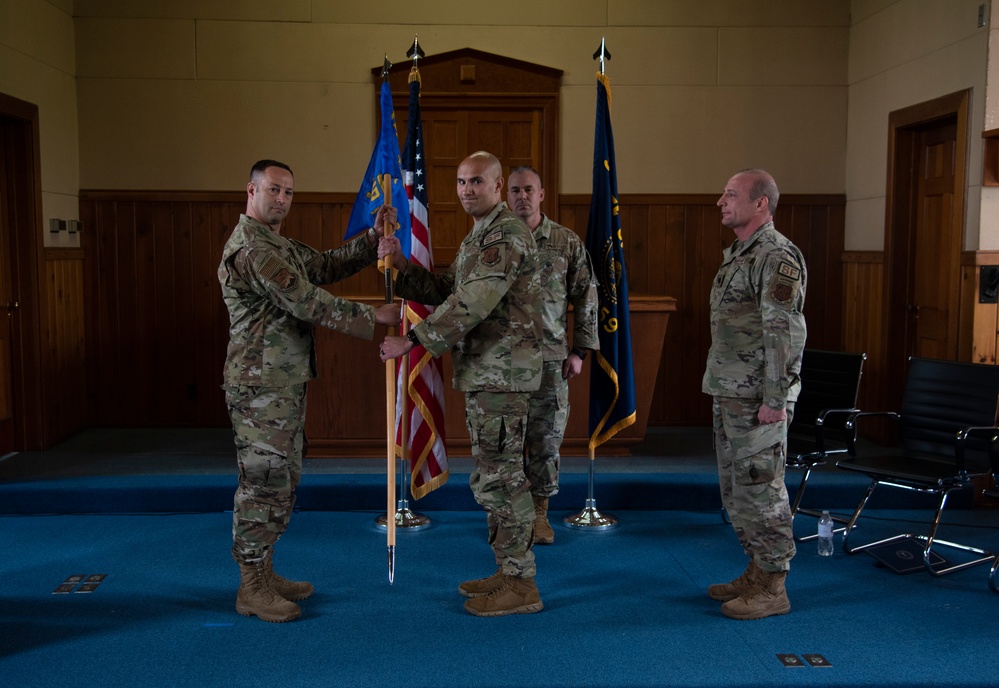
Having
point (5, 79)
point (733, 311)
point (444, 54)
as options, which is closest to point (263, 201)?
point (733, 311)

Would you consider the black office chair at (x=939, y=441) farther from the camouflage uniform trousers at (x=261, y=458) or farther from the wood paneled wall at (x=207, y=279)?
the camouflage uniform trousers at (x=261, y=458)

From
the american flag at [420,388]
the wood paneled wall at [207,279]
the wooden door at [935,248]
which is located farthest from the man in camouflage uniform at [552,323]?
the wood paneled wall at [207,279]

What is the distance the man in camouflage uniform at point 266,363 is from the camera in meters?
3.43

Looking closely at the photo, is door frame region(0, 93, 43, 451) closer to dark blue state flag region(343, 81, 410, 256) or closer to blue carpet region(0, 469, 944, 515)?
blue carpet region(0, 469, 944, 515)

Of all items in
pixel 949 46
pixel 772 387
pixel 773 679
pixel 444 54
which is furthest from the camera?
pixel 444 54

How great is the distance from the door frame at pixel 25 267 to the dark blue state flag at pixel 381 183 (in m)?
2.66

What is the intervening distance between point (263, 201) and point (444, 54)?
11.6 ft

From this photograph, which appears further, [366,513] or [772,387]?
[366,513]

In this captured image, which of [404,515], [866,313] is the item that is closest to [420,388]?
[404,515]

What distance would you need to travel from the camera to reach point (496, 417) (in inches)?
139

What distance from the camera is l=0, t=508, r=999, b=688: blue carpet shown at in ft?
9.95

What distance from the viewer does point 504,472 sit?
11.7 ft

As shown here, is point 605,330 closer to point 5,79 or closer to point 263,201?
point 263,201

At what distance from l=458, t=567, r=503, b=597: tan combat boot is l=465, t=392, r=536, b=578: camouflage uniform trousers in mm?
129
